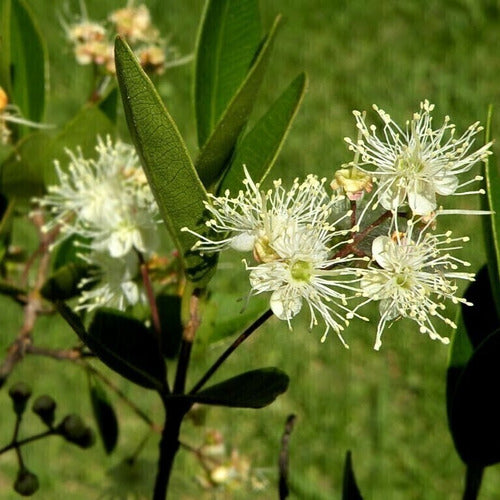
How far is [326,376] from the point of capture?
2582mm

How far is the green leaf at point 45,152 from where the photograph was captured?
94 cm

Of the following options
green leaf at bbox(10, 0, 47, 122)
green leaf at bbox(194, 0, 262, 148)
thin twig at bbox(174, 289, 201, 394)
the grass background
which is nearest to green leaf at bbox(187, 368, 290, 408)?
thin twig at bbox(174, 289, 201, 394)

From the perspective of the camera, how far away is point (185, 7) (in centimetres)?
330

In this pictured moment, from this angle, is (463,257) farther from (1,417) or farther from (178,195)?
(178,195)

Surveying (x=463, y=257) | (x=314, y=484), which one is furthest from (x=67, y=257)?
(x=463, y=257)

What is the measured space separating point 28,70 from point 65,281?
28 cm

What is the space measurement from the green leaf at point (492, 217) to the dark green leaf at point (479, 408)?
55mm

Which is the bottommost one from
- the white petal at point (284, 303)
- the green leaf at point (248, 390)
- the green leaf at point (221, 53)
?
the green leaf at point (248, 390)

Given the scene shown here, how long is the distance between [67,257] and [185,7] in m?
2.44

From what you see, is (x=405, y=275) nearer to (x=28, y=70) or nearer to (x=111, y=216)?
(x=111, y=216)

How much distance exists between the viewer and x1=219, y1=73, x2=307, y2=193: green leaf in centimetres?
72

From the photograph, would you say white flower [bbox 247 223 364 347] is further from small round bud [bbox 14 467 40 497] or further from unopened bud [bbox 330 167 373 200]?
small round bud [bbox 14 467 40 497]

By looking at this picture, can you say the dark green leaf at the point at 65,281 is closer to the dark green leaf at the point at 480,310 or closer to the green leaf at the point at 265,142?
the green leaf at the point at 265,142

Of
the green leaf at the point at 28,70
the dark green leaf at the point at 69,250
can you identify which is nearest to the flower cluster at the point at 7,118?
the green leaf at the point at 28,70
